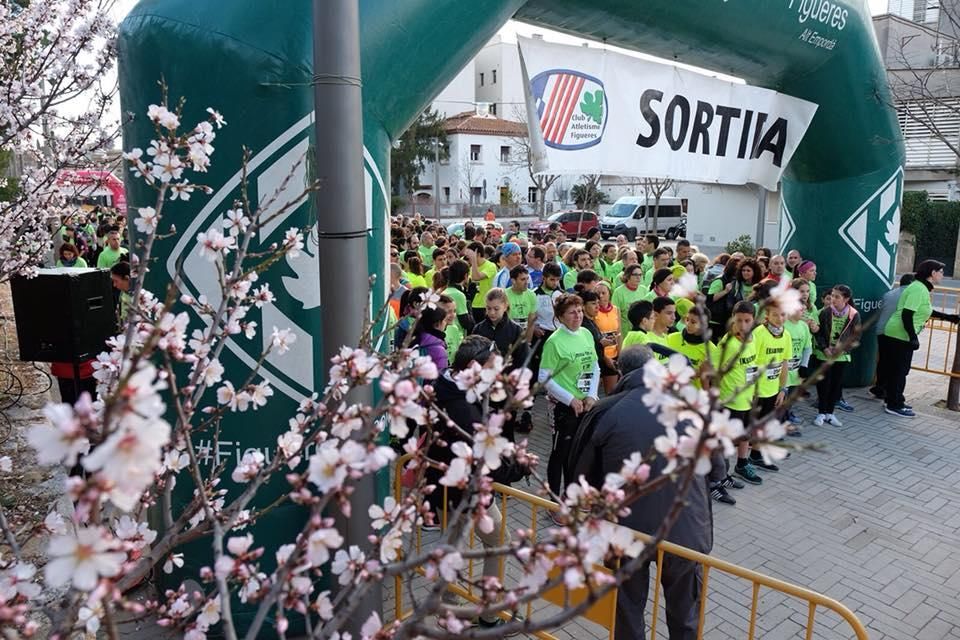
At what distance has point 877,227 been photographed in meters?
8.91

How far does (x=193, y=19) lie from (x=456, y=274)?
3.98 metres

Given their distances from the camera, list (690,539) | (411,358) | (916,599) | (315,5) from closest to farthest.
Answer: (411,358), (315,5), (690,539), (916,599)

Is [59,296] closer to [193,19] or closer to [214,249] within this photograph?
[193,19]

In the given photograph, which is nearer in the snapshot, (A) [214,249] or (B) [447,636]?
(B) [447,636]

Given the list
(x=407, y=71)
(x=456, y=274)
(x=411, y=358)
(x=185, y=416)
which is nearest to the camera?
(x=185, y=416)

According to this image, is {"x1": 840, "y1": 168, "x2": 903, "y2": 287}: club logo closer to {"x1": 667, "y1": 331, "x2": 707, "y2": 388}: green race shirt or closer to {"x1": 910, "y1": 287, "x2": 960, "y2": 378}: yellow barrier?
{"x1": 910, "y1": 287, "x2": 960, "y2": 378}: yellow barrier

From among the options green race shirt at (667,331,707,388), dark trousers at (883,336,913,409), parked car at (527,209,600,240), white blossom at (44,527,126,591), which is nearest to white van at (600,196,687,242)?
parked car at (527,209,600,240)

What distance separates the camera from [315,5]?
2701 millimetres

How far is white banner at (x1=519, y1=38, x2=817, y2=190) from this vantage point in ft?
19.2

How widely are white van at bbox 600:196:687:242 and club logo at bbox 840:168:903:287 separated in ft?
81.6

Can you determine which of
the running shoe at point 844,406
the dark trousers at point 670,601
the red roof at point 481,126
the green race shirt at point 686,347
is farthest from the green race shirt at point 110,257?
the red roof at point 481,126

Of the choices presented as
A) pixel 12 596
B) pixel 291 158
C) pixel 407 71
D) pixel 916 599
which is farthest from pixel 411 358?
pixel 916 599

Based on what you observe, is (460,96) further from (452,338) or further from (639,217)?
(452,338)

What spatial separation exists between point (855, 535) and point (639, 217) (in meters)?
31.1
